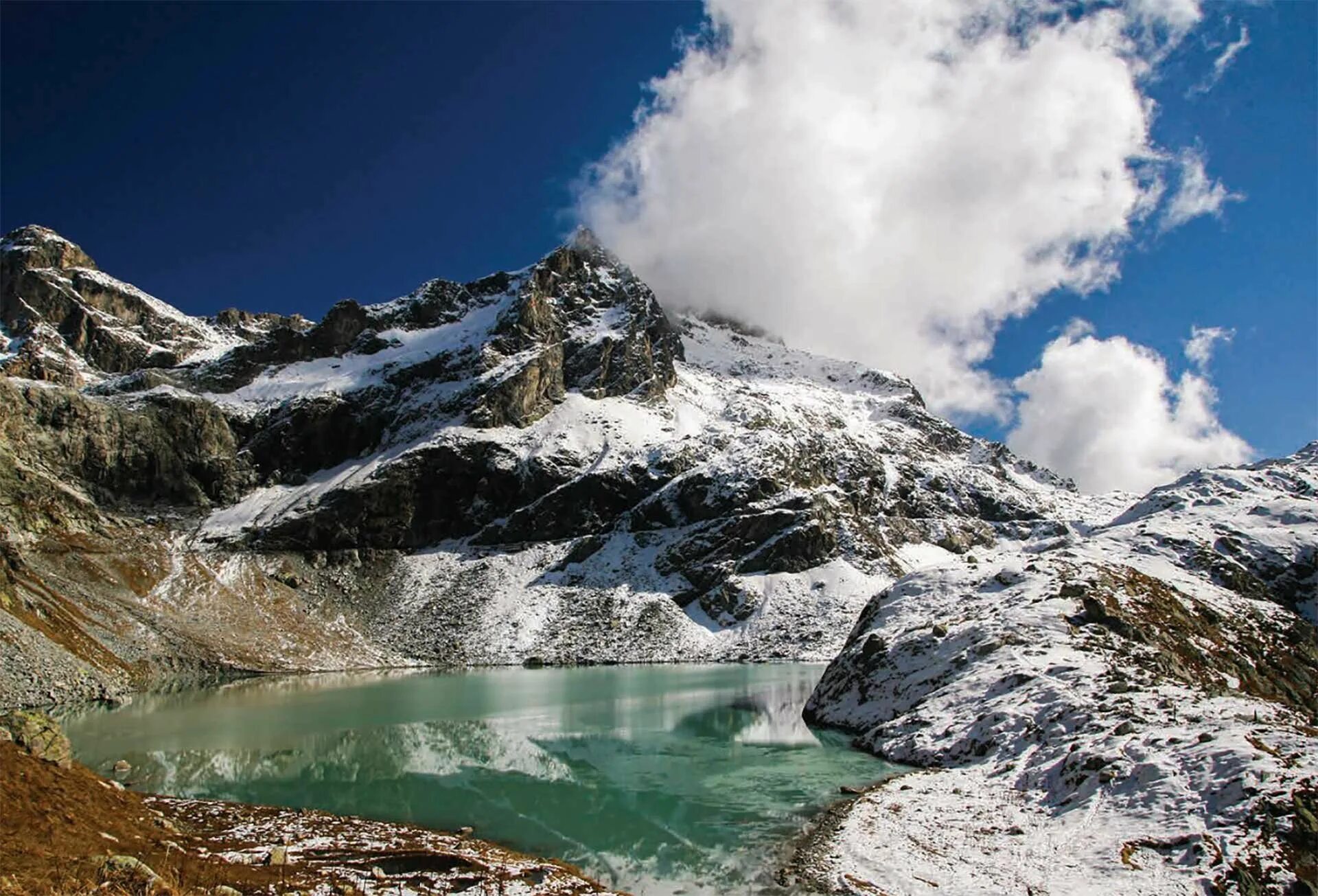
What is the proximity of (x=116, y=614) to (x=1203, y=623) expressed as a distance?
3859 inches

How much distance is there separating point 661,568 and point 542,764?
88.9 meters

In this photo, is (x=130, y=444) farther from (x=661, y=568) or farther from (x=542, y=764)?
(x=542, y=764)

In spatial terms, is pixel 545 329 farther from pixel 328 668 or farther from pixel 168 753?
pixel 168 753

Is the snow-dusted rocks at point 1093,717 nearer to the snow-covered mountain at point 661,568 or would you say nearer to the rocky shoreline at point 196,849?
the snow-covered mountain at point 661,568

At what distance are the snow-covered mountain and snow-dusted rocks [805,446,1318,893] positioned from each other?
165 mm

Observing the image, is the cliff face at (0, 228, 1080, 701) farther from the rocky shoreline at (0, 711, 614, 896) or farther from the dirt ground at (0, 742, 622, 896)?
the dirt ground at (0, 742, 622, 896)

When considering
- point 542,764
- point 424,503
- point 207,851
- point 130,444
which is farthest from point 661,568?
point 207,851

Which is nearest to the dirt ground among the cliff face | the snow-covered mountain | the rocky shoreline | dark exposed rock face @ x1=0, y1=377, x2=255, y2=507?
the rocky shoreline

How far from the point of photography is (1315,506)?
72188 millimetres

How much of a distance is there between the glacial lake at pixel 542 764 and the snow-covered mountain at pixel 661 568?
344 centimetres

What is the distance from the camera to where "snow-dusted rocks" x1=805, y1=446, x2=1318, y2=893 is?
20.1 m

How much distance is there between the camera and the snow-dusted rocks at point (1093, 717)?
20125mm

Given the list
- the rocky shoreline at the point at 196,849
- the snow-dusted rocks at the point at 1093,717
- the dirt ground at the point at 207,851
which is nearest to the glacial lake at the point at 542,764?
the rocky shoreline at the point at 196,849

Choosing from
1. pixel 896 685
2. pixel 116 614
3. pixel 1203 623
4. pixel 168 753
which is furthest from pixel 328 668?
pixel 1203 623
